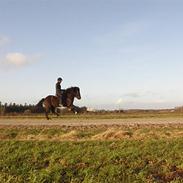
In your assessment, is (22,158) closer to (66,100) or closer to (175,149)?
(175,149)

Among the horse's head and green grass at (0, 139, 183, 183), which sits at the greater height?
the horse's head

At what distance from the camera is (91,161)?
12.7m

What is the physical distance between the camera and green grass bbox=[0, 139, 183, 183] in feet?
38.1

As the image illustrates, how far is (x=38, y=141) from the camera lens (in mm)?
15375

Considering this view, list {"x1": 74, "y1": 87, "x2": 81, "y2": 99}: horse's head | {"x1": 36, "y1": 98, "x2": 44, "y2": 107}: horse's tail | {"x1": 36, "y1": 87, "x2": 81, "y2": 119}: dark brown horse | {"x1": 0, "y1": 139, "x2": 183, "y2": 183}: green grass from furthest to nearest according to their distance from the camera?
{"x1": 36, "y1": 98, "x2": 44, "y2": 107}: horse's tail → {"x1": 74, "y1": 87, "x2": 81, "y2": 99}: horse's head → {"x1": 36, "y1": 87, "x2": 81, "y2": 119}: dark brown horse → {"x1": 0, "y1": 139, "x2": 183, "y2": 183}: green grass

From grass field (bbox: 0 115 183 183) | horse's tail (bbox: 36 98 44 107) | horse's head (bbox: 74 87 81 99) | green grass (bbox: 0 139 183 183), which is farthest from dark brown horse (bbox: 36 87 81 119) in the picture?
green grass (bbox: 0 139 183 183)

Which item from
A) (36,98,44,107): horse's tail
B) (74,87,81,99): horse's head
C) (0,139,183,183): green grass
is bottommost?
(0,139,183,183): green grass

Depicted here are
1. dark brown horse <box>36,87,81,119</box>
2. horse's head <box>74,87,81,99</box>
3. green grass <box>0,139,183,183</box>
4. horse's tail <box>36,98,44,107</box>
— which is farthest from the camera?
horse's tail <box>36,98,44,107</box>

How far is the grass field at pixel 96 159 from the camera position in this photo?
38.2ft

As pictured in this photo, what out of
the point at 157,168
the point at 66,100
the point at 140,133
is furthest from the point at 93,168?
the point at 66,100

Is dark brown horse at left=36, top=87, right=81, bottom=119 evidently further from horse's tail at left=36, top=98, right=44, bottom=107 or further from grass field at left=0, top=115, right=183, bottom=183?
grass field at left=0, top=115, right=183, bottom=183

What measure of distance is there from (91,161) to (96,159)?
21 cm

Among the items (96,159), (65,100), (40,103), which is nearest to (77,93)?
(65,100)

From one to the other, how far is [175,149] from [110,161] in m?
2.14
